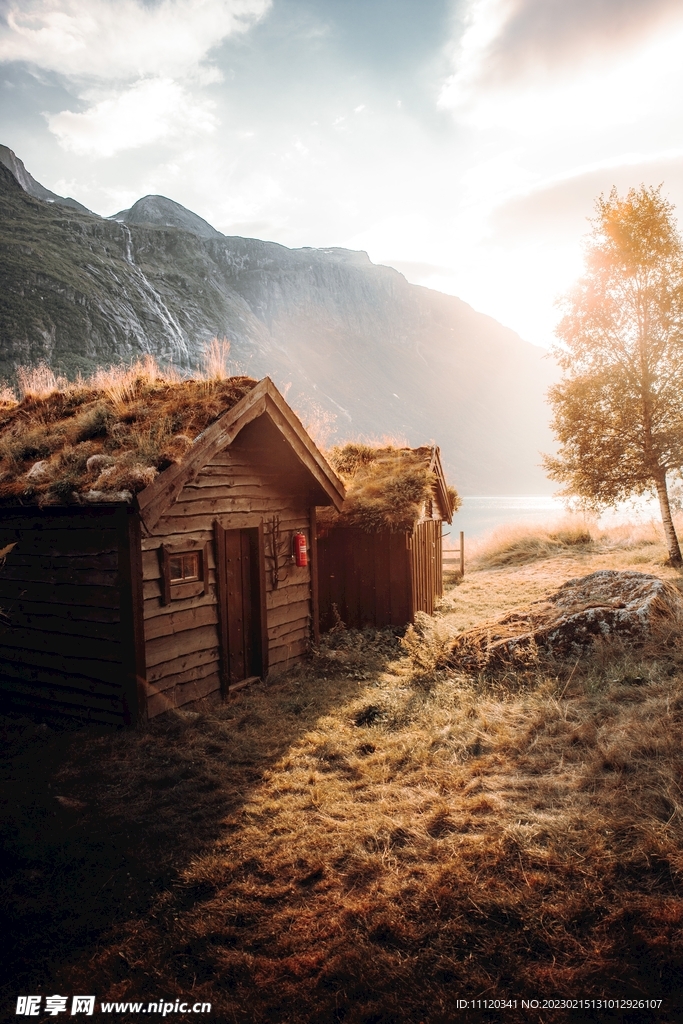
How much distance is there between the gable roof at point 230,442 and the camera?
592cm

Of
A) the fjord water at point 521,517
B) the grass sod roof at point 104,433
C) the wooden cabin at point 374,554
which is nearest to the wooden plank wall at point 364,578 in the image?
the wooden cabin at point 374,554

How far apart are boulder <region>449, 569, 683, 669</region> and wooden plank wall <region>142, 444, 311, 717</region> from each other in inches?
112

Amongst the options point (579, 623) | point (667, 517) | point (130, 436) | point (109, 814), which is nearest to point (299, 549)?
point (130, 436)

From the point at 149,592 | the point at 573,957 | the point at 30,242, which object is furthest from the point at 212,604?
the point at 30,242

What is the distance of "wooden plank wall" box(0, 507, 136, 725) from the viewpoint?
624 centimetres

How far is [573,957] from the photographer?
9.16ft

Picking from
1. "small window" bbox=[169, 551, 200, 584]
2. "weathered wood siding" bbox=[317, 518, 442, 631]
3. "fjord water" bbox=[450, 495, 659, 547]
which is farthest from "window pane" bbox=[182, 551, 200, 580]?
"fjord water" bbox=[450, 495, 659, 547]

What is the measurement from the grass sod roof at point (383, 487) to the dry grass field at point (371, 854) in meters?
5.21

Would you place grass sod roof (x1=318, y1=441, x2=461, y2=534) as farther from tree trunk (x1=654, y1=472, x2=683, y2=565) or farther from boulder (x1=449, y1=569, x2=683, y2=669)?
tree trunk (x1=654, y1=472, x2=683, y2=565)

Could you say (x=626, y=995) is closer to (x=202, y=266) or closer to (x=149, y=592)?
(x=149, y=592)

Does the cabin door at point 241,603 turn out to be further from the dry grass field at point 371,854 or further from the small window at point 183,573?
the dry grass field at point 371,854

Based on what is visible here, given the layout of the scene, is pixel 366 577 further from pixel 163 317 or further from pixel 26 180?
pixel 26 180

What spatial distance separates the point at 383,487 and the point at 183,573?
6.26 metres

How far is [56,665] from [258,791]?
11.0 feet
